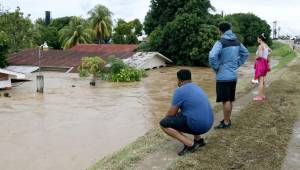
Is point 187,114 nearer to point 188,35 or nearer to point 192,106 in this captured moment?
point 192,106

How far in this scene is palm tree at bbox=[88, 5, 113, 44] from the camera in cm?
5384

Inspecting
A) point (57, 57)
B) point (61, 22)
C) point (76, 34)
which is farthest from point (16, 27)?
point (61, 22)

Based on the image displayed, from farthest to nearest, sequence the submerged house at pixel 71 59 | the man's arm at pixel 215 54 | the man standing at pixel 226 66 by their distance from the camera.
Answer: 1. the submerged house at pixel 71 59
2. the man standing at pixel 226 66
3. the man's arm at pixel 215 54

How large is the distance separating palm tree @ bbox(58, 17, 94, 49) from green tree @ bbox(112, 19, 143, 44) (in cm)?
395

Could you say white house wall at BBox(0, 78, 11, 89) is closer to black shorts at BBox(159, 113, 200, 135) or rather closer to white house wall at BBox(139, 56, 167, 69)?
white house wall at BBox(139, 56, 167, 69)

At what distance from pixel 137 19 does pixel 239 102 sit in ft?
181

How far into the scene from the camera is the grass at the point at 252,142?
5.93 meters

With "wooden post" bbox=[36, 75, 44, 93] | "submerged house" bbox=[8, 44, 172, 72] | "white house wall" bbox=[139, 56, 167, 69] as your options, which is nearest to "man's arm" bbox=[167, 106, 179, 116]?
"wooden post" bbox=[36, 75, 44, 93]

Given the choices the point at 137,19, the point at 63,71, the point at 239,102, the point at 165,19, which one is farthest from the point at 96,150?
the point at 137,19

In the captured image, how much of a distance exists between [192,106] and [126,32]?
181ft

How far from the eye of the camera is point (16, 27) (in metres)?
39.5

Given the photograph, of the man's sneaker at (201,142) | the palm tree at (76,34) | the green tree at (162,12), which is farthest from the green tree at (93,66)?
the palm tree at (76,34)

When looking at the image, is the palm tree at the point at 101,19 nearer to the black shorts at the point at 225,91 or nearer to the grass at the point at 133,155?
the grass at the point at 133,155

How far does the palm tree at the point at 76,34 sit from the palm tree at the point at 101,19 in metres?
1.38
